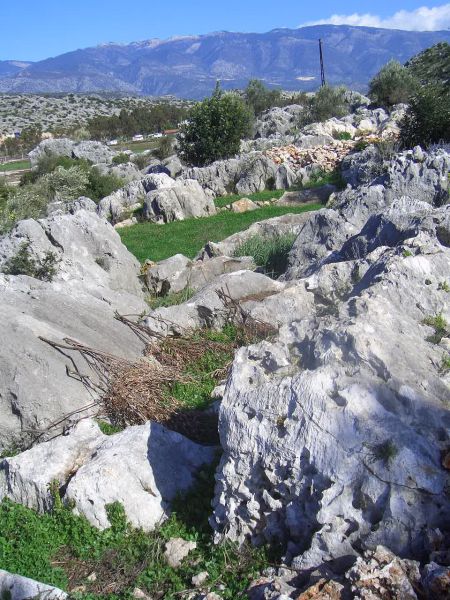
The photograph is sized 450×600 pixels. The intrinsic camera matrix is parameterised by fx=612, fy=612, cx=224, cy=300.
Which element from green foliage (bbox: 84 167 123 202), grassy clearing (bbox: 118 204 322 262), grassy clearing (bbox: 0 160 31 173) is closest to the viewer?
grassy clearing (bbox: 118 204 322 262)

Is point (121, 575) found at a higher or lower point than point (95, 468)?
lower

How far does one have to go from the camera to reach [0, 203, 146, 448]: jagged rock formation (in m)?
7.19

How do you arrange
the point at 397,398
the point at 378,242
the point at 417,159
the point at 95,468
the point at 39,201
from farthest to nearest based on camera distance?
the point at 39,201 < the point at 417,159 < the point at 378,242 < the point at 95,468 < the point at 397,398

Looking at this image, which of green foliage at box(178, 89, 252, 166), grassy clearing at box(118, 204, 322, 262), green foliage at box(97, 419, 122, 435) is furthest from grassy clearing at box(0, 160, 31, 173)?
green foliage at box(97, 419, 122, 435)

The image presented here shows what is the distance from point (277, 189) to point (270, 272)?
14.3 metres

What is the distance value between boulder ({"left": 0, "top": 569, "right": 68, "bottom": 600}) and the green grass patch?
21311 millimetres

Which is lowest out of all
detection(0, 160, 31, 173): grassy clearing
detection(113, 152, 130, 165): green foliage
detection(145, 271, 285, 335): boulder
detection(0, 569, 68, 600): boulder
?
detection(0, 160, 31, 173): grassy clearing

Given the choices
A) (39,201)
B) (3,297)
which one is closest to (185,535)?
→ (3,297)

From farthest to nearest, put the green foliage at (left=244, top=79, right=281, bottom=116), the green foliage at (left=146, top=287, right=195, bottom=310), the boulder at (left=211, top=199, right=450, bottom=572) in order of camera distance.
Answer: the green foliage at (left=244, top=79, right=281, bottom=116) < the green foliage at (left=146, top=287, right=195, bottom=310) < the boulder at (left=211, top=199, right=450, bottom=572)

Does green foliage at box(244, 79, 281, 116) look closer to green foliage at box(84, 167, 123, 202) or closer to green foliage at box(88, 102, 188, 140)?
green foliage at box(88, 102, 188, 140)

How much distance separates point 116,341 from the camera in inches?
354

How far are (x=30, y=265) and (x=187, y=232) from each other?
979 centimetres

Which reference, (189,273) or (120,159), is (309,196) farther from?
(120,159)

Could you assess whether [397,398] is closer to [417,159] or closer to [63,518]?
[63,518]
